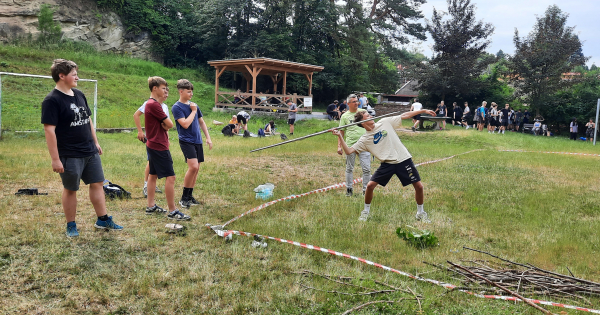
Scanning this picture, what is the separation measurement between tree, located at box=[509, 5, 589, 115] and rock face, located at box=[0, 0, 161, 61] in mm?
29255

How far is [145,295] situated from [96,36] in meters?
34.4

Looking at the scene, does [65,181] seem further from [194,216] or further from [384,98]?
[384,98]

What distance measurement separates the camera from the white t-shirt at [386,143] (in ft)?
18.4

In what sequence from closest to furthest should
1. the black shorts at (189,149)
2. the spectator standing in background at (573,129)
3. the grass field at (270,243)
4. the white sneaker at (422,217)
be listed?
the grass field at (270,243)
the white sneaker at (422,217)
the black shorts at (189,149)
the spectator standing in background at (573,129)

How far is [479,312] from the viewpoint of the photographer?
3.13 m

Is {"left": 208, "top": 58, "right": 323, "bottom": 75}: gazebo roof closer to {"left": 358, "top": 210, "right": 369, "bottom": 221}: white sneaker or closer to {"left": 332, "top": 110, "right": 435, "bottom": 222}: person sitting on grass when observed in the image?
{"left": 332, "top": 110, "right": 435, "bottom": 222}: person sitting on grass

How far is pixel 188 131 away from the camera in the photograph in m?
5.91

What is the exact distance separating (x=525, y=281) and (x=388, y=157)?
2.39 metres

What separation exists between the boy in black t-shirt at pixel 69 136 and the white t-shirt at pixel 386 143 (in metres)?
3.53

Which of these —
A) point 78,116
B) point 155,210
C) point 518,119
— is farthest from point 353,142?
point 518,119

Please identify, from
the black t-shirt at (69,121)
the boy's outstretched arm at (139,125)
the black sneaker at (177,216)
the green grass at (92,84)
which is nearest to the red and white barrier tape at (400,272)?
the black sneaker at (177,216)

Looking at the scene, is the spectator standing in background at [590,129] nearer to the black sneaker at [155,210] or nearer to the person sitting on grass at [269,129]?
the person sitting on grass at [269,129]

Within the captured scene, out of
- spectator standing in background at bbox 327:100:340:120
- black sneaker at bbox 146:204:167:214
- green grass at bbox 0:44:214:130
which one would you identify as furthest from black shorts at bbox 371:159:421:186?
spectator standing in background at bbox 327:100:340:120

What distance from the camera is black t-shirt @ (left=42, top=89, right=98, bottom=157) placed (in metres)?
4.04
